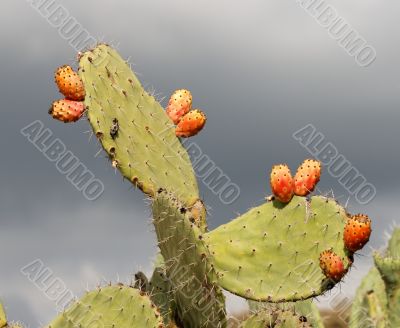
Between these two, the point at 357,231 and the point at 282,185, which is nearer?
the point at 357,231

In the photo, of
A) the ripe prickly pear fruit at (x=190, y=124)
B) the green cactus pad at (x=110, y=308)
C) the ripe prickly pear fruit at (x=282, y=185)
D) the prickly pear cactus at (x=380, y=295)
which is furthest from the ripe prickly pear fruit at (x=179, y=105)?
the prickly pear cactus at (x=380, y=295)

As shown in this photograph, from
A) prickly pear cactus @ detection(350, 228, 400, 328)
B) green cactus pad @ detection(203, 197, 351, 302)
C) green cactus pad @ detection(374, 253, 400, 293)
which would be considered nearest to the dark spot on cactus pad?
green cactus pad @ detection(203, 197, 351, 302)

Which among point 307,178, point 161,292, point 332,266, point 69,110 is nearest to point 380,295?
point 307,178

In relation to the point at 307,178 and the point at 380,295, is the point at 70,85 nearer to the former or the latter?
the point at 307,178

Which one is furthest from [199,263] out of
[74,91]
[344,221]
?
[74,91]

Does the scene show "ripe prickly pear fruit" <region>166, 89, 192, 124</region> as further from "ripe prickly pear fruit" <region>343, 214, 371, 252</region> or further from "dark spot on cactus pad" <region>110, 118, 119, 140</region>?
"ripe prickly pear fruit" <region>343, 214, 371, 252</region>
